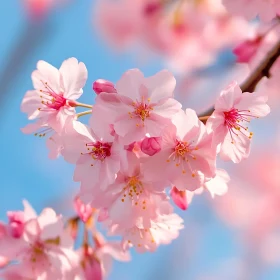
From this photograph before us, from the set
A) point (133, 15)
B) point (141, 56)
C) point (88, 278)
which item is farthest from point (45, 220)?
point (141, 56)

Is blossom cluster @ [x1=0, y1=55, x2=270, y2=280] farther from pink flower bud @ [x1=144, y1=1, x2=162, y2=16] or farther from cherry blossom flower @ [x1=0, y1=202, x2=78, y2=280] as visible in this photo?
pink flower bud @ [x1=144, y1=1, x2=162, y2=16]

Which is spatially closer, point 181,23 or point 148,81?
point 148,81

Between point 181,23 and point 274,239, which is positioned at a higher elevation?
point 181,23

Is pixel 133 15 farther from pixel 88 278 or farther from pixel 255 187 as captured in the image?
pixel 255 187

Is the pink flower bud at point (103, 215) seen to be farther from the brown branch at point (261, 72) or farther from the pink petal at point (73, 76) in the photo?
the brown branch at point (261, 72)

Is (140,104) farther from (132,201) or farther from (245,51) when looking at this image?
(245,51)

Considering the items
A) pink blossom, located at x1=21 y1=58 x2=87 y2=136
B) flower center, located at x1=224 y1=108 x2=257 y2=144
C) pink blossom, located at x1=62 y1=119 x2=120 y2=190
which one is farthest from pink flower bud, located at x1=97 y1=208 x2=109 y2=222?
flower center, located at x1=224 y1=108 x2=257 y2=144

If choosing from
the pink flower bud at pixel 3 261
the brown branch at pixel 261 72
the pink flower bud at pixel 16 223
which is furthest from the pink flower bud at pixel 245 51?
the pink flower bud at pixel 3 261

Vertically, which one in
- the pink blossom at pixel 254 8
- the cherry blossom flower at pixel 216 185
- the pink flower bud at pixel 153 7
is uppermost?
the pink flower bud at pixel 153 7
